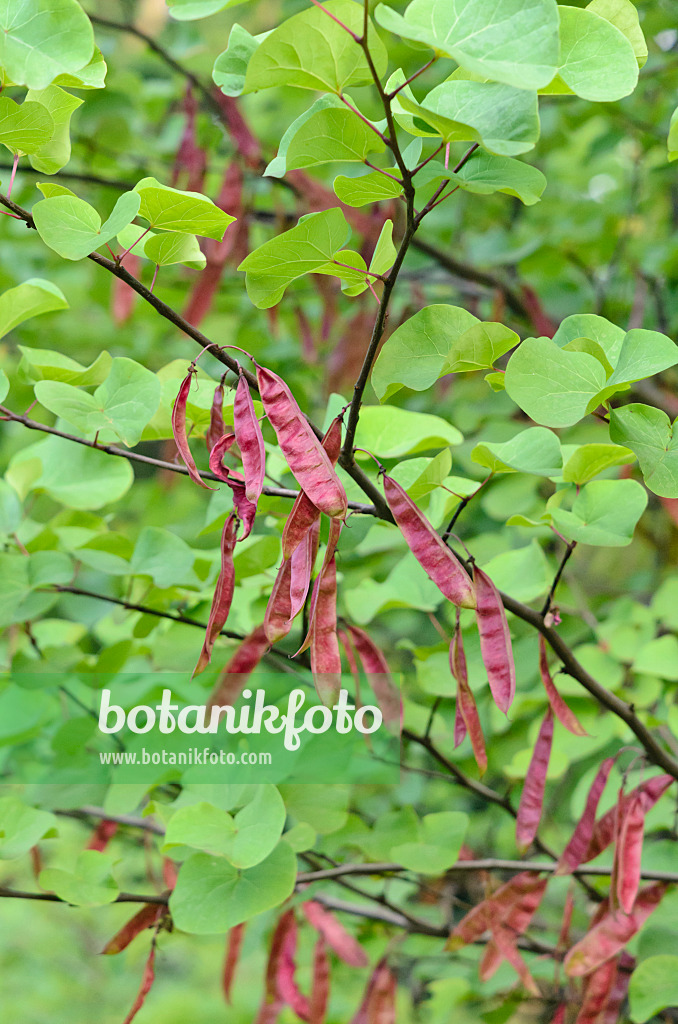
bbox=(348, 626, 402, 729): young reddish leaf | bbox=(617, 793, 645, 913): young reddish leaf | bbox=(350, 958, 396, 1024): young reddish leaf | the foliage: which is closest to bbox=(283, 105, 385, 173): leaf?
the foliage

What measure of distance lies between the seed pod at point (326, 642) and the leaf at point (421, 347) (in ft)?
0.35

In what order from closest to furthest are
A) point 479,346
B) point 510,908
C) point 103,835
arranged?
point 479,346 → point 510,908 → point 103,835

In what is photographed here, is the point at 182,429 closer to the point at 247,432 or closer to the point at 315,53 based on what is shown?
the point at 247,432

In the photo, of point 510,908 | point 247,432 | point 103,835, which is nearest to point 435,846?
point 510,908

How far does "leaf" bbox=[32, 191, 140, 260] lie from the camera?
1.20ft

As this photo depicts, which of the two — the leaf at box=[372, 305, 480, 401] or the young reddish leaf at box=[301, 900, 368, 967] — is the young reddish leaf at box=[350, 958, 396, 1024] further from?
the leaf at box=[372, 305, 480, 401]

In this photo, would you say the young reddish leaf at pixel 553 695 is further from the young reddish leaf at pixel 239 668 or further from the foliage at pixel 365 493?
the young reddish leaf at pixel 239 668

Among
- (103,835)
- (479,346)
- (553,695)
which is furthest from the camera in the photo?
(103,835)

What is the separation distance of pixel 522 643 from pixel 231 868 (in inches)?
12.4

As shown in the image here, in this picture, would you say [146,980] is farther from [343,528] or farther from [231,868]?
[343,528]

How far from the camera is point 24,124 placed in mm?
360

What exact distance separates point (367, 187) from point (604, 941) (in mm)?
530

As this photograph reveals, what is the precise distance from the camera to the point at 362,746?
2.52 ft

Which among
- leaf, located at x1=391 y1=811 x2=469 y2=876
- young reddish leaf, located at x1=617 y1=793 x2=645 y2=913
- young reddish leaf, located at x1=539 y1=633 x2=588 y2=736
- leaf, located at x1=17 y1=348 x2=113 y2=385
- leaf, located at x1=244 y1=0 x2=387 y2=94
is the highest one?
leaf, located at x1=244 y1=0 x2=387 y2=94
